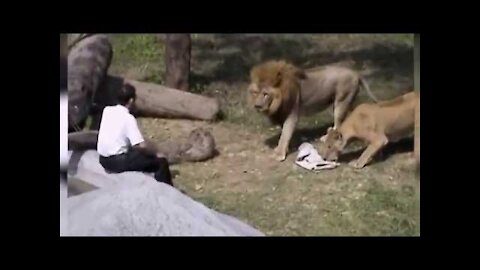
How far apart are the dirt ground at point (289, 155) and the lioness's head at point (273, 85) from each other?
5 cm

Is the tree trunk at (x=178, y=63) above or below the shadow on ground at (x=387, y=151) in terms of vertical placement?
above

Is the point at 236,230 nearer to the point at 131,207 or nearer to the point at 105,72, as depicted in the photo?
the point at 131,207

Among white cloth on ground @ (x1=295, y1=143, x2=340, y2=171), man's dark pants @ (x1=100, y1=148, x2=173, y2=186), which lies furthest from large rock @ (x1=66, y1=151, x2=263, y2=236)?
white cloth on ground @ (x1=295, y1=143, x2=340, y2=171)

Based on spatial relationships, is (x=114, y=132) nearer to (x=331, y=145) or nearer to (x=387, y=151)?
(x=331, y=145)

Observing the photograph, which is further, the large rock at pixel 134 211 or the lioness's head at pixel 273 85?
the lioness's head at pixel 273 85

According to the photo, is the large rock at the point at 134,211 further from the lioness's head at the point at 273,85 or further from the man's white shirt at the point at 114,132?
the lioness's head at the point at 273,85

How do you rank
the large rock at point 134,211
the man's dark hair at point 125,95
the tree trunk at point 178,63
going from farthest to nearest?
the tree trunk at point 178,63
the man's dark hair at point 125,95
the large rock at point 134,211

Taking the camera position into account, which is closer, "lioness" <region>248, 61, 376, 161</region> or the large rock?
the large rock

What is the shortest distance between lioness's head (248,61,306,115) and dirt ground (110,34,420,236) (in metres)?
0.05

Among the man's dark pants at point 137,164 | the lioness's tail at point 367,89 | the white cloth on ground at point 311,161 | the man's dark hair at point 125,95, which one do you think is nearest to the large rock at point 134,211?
the man's dark pants at point 137,164

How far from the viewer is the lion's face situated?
14.3ft

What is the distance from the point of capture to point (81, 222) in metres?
4.18

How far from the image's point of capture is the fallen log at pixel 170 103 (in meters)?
4.36

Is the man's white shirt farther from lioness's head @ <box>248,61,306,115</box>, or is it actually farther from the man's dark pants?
lioness's head @ <box>248,61,306,115</box>
